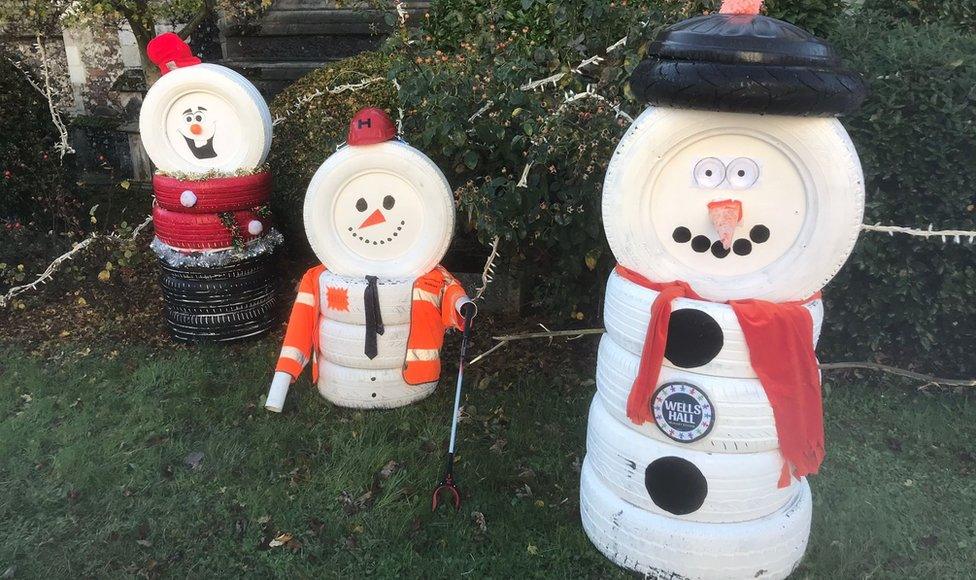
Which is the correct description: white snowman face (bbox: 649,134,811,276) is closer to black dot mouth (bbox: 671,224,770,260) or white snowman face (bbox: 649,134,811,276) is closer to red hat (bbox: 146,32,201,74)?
black dot mouth (bbox: 671,224,770,260)

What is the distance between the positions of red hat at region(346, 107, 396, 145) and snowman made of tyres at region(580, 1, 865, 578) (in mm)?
1536

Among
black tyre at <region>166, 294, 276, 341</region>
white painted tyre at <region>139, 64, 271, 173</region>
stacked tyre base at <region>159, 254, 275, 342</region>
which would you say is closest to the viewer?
white painted tyre at <region>139, 64, 271, 173</region>

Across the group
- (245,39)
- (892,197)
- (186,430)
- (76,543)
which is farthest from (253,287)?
(245,39)

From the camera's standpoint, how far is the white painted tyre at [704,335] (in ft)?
8.16

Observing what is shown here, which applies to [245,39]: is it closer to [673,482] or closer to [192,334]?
[192,334]

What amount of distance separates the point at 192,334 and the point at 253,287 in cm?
53

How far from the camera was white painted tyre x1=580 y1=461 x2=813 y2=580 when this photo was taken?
2.64 metres

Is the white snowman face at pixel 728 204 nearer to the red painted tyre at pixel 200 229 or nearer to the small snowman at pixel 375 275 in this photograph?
the small snowman at pixel 375 275

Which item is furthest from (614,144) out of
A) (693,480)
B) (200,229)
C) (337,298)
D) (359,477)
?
(200,229)

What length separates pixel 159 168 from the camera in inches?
176

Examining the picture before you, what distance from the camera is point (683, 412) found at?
2.56 metres

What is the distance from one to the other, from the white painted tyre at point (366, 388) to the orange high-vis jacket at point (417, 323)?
0.08 meters

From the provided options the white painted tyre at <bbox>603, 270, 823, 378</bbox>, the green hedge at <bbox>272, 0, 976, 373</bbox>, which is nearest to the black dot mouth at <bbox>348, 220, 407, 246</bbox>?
the green hedge at <bbox>272, 0, 976, 373</bbox>

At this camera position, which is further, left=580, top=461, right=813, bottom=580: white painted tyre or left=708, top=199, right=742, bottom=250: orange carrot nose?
left=580, top=461, right=813, bottom=580: white painted tyre
